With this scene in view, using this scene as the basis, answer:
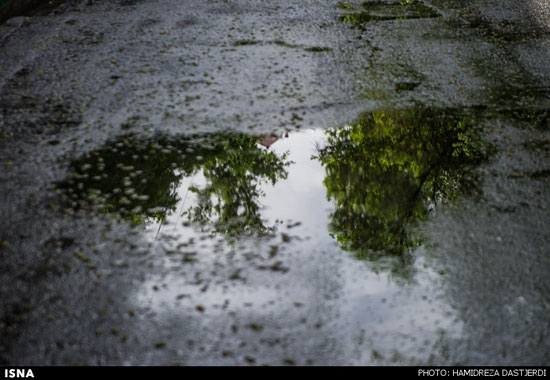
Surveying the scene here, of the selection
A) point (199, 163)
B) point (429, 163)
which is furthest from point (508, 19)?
point (199, 163)

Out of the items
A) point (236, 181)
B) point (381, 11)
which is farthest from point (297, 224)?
point (381, 11)

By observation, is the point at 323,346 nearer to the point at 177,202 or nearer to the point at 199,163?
the point at 177,202

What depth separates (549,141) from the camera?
4336 mm

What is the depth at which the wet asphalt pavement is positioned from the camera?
2764 mm

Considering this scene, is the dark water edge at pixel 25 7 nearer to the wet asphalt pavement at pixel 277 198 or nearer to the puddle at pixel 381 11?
the wet asphalt pavement at pixel 277 198

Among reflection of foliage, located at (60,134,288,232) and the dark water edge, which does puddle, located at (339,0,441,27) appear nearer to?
reflection of foliage, located at (60,134,288,232)

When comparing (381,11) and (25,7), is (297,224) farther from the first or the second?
(25,7)

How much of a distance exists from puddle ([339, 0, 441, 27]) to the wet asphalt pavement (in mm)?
484

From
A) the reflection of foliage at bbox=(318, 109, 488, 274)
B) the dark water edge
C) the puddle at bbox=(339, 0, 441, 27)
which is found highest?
the dark water edge

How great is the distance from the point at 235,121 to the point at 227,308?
7.41 feet

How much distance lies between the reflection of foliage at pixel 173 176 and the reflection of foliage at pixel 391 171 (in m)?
0.55

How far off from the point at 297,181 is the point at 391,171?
753 mm

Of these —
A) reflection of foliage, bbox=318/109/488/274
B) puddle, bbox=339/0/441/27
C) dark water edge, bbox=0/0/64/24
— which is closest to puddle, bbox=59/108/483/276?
reflection of foliage, bbox=318/109/488/274

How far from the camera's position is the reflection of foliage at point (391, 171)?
350 centimetres
